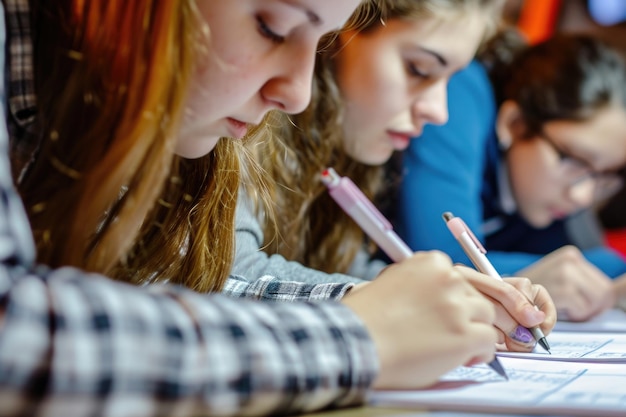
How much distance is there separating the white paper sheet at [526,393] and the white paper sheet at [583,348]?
0.18 feet

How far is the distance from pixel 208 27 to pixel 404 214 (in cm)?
79

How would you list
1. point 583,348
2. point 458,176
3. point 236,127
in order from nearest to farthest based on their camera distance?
point 236,127, point 583,348, point 458,176

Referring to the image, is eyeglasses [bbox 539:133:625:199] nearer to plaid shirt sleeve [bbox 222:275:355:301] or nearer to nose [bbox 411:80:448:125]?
nose [bbox 411:80:448:125]

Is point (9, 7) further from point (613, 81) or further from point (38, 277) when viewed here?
point (613, 81)

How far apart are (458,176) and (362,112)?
0.90 ft

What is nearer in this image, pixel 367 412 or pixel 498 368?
pixel 367 412

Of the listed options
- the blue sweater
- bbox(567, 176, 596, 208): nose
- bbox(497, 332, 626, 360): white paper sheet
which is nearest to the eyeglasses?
bbox(567, 176, 596, 208): nose

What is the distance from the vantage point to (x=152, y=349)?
13.6 inches

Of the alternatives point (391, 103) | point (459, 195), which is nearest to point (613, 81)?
point (459, 195)

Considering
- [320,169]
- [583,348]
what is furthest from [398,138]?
[583,348]

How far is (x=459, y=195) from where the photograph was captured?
126 cm

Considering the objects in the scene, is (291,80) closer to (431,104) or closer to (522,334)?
(522,334)

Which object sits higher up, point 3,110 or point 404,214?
point 3,110

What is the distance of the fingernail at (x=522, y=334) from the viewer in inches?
25.4
